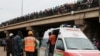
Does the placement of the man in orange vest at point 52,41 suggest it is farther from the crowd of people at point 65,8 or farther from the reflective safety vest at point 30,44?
the crowd of people at point 65,8

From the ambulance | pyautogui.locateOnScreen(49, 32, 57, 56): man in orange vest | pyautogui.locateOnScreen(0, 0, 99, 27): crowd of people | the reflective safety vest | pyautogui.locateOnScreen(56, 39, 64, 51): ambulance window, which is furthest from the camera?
pyautogui.locateOnScreen(0, 0, 99, 27): crowd of people

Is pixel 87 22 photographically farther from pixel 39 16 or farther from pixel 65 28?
pixel 65 28

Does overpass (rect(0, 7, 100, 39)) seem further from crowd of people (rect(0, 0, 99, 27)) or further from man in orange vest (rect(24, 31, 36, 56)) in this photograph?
man in orange vest (rect(24, 31, 36, 56))

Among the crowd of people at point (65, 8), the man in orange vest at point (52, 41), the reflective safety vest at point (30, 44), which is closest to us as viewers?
the reflective safety vest at point (30, 44)

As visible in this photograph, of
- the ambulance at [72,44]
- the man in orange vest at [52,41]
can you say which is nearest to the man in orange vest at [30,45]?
the ambulance at [72,44]

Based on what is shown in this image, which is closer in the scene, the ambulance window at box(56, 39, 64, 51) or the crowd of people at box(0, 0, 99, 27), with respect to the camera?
the ambulance window at box(56, 39, 64, 51)

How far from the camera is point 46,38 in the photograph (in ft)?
63.8

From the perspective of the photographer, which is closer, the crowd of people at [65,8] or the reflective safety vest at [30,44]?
the reflective safety vest at [30,44]

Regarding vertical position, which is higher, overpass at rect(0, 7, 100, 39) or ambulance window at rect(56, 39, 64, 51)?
ambulance window at rect(56, 39, 64, 51)

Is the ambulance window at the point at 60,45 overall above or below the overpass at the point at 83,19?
above

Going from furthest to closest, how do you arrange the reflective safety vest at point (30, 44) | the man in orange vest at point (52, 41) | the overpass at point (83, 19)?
1. the overpass at point (83, 19)
2. the man in orange vest at point (52, 41)
3. the reflective safety vest at point (30, 44)

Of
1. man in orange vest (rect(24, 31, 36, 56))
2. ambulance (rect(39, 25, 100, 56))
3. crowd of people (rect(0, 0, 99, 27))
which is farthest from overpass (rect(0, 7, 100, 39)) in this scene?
man in orange vest (rect(24, 31, 36, 56))

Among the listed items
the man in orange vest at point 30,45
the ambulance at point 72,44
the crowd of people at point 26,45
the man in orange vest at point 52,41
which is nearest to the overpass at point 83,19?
the man in orange vest at point 52,41

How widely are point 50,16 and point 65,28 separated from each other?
93.1 feet
